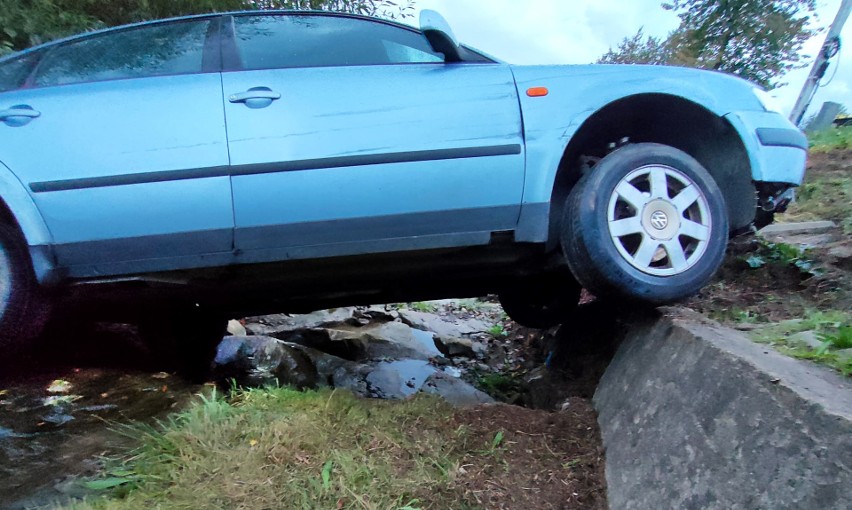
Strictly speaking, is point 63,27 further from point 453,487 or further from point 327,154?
point 453,487

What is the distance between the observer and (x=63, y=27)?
4.69 m

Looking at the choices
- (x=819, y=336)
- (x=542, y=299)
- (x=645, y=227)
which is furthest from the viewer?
(x=542, y=299)

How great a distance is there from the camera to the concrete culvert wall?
144cm

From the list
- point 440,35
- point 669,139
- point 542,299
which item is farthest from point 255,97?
point 542,299

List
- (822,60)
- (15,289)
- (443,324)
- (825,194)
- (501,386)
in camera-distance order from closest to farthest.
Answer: (15,289) < (501,386) < (825,194) < (443,324) < (822,60)

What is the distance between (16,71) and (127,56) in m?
0.46

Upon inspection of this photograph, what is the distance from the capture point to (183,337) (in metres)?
3.65

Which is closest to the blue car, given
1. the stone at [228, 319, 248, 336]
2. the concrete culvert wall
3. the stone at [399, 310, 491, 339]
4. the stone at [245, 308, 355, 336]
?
the concrete culvert wall

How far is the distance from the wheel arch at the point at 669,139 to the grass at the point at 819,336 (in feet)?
1.84

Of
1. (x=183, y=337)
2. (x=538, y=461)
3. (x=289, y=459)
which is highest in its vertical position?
(x=289, y=459)

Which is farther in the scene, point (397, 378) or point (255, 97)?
point (397, 378)

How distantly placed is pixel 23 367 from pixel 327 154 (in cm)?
227

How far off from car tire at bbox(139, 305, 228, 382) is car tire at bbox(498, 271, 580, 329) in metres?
1.92

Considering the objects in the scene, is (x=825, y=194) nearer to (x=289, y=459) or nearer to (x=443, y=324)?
(x=443, y=324)
